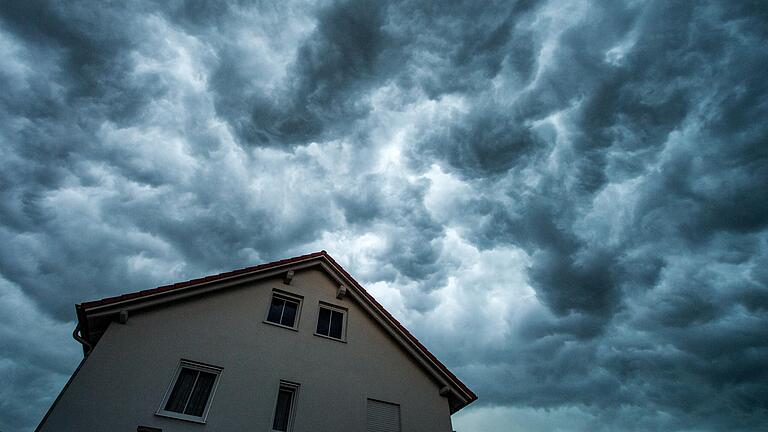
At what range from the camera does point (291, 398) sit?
45.0ft

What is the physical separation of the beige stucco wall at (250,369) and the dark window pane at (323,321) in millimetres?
493

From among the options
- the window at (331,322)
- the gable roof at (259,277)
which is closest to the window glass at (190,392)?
the gable roof at (259,277)

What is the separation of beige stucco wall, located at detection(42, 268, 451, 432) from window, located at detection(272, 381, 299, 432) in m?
0.29

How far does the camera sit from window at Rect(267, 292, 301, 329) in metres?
15.6

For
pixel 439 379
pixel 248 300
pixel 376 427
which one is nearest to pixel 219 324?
pixel 248 300

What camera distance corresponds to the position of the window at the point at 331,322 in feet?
53.5

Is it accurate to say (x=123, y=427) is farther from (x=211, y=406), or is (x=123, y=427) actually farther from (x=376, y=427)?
(x=376, y=427)

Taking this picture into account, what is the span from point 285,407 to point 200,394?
3.11 meters

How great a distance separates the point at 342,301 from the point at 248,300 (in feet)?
14.9

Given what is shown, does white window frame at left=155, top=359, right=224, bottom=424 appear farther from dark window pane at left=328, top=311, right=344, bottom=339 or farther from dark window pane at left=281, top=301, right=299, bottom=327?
dark window pane at left=328, top=311, right=344, bottom=339

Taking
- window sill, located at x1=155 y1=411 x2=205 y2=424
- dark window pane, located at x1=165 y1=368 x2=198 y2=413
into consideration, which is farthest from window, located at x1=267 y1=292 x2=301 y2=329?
window sill, located at x1=155 y1=411 x2=205 y2=424

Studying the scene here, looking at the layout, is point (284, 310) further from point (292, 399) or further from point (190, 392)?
point (190, 392)

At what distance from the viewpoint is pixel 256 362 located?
44.6 feet

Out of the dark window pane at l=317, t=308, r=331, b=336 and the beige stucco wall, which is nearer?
the beige stucco wall
